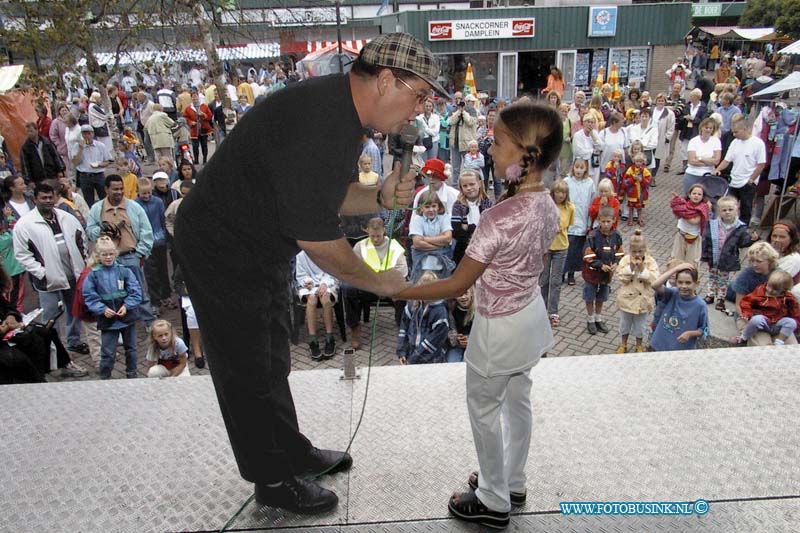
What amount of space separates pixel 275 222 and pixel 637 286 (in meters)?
4.50

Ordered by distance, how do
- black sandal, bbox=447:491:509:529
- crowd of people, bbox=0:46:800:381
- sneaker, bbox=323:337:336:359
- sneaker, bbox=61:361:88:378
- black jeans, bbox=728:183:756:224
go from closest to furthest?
black sandal, bbox=447:491:509:529
crowd of people, bbox=0:46:800:381
sneaker, bbox=61:361:88:378
sneaker, bbox=323:337:336:359
black jeans, bbox=728:183:756:224

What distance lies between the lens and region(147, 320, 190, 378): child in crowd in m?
4.80

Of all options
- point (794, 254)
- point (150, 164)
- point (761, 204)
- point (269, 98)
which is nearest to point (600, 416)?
point (269, 98)

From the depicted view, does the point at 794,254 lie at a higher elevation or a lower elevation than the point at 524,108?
lower

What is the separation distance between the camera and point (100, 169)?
9664 millimetres

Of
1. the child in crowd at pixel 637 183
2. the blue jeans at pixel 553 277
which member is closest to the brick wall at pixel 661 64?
the child in crowd at pixel 637 183

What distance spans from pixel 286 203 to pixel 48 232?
492cm

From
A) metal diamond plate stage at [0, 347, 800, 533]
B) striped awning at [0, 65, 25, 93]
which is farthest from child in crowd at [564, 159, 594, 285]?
striped awning at [0, 65, 25, 93]

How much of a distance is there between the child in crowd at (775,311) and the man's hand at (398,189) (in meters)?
3.94

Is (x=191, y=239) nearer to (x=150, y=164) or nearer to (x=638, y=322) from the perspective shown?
(x=638, y=322)

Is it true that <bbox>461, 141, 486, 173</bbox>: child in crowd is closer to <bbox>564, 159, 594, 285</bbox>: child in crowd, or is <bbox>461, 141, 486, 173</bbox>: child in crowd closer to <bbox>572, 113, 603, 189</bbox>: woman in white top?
<bbox>572, 113, 603, 189</bbox>: woman in white top

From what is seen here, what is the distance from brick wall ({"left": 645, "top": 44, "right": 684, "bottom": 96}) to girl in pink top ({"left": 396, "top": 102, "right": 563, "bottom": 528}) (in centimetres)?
2368

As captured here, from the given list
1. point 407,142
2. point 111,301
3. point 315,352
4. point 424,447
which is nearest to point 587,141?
point 315,352

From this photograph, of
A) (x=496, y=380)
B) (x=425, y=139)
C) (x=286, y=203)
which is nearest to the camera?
(x=286, y=203)
